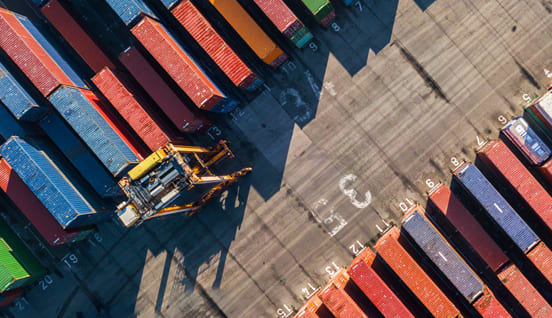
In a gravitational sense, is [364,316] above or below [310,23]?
below

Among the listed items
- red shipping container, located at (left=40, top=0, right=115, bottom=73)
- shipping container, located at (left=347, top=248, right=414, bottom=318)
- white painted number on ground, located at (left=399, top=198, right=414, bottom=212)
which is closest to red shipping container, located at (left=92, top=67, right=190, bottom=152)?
red shipping container, located at (left=40, top=0, right=115, bottom=73)

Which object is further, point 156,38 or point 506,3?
point 506,3

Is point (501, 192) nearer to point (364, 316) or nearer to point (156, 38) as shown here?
point (364, 316)

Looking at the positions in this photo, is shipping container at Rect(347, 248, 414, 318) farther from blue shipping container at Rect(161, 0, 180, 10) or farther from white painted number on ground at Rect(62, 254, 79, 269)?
blue shipping container at Rect(161, 0, 180, 10)

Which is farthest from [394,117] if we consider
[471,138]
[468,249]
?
[468,249]

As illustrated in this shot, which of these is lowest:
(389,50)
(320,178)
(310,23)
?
(320,178)

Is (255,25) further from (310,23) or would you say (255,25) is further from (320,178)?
(320,178)
